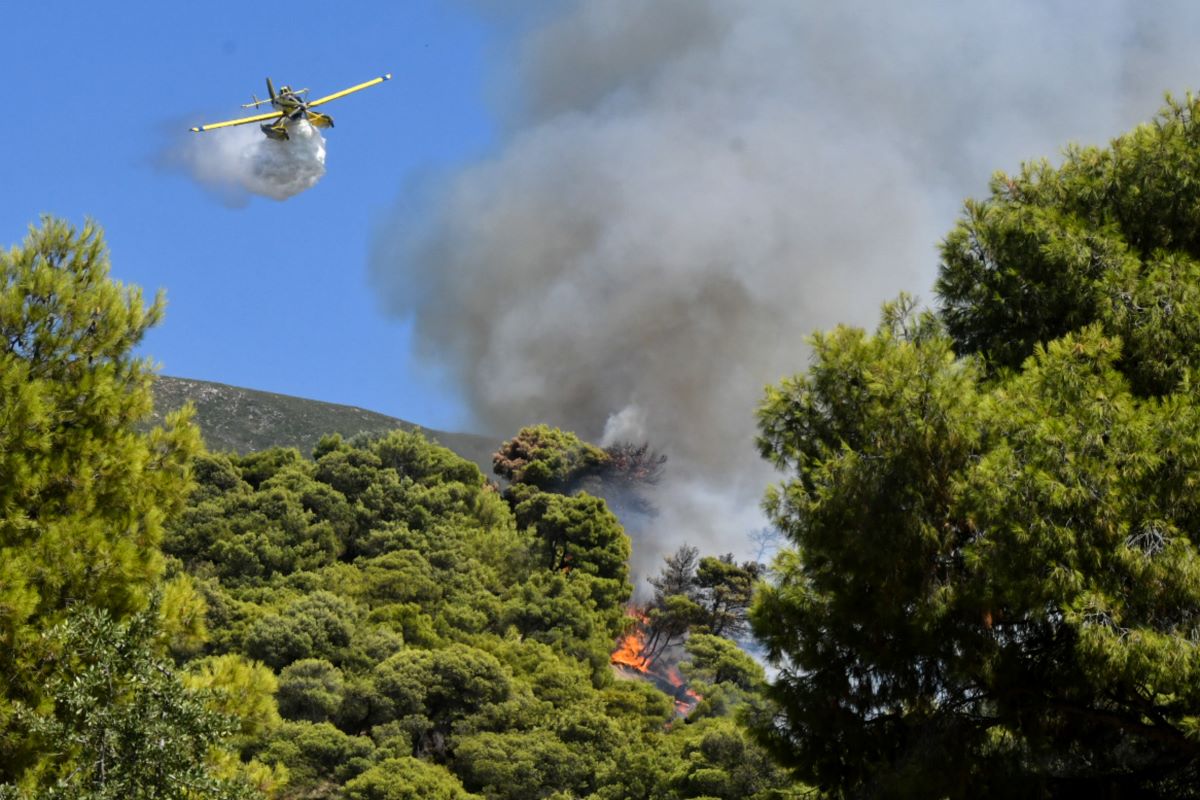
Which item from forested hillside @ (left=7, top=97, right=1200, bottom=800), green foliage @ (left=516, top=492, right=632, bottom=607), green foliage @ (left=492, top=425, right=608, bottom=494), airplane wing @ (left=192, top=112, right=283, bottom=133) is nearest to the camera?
forested hillside @ (left=7, top=97, right=1200, bottom=800)

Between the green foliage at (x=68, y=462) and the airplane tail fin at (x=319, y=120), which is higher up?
the airplane tail fin at (x=319, y=120)

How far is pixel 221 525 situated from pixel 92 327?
1362 inches

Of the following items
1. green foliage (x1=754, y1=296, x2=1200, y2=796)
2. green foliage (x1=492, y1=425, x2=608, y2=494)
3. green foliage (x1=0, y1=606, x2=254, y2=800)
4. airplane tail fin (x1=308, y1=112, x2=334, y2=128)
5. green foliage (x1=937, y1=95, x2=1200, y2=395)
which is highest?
green foliage (x1=492, y1=425, x2=608, y2=494)

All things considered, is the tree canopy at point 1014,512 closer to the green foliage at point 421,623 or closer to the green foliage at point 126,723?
the green foliage at point 126,723

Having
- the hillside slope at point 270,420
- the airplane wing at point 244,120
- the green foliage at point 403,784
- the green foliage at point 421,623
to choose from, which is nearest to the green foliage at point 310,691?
the green foliage at point 421,623

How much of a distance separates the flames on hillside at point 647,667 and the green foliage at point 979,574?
3425 cm

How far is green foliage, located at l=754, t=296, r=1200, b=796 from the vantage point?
9.70 m

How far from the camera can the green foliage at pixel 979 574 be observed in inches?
382

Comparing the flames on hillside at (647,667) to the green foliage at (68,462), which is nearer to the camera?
the green foliage at (68,462)

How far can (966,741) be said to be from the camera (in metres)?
11.6

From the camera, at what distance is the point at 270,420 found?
262 feet

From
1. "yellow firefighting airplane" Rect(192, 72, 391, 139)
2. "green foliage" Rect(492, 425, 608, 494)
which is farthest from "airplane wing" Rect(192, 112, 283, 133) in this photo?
"green foliage" Rect(492, 425, 608, 494)

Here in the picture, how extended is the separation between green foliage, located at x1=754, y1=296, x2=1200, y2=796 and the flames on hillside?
34.3 meters

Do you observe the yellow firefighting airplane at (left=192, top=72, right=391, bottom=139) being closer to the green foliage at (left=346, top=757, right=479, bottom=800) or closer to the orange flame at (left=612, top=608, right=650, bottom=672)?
the green foliage at (left=346, top=757, right=479, bottom=800)
